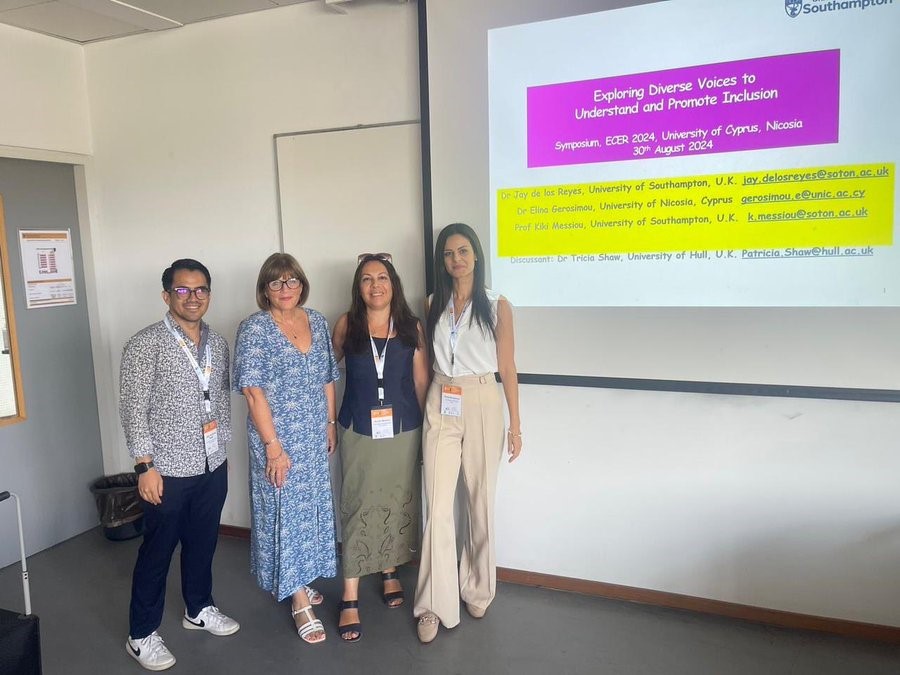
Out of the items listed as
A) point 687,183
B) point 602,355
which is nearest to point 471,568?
point 602,355

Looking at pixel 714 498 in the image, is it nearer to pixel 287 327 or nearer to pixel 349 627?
pixel 349 627

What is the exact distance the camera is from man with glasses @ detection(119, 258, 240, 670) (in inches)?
101

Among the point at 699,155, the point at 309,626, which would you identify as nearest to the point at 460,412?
the point at 309,626

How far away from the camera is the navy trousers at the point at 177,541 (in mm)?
2643

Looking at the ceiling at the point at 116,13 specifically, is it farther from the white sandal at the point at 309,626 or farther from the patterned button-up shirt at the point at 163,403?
the white sandal at the point at 309,626

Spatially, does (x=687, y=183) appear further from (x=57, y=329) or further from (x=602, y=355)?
(x=57, y=329)

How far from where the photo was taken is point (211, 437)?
2699mm

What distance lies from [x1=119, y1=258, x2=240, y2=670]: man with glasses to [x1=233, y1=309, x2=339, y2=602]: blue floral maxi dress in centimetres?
14

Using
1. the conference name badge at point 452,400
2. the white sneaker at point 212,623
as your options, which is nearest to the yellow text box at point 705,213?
the conference name badge at point 452,400

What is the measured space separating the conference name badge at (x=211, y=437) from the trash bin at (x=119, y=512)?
1383 mm

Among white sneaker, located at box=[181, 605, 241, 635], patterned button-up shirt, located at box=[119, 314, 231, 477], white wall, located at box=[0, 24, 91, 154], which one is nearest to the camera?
patterned button-up shirt, located at box=[119, 314, 231, 477]

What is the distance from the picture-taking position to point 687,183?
2643 millimetres

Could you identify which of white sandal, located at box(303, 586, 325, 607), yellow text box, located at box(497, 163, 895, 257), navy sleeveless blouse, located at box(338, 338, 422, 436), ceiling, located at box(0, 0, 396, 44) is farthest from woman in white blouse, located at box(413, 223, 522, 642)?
ceiling, located at box(0, 0, 396, 44)

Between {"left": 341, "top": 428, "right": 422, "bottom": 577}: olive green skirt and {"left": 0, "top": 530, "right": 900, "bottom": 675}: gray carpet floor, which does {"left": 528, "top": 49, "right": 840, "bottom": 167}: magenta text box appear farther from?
{"left": 0, "top": 530, "right": 900, "bottom": 675}: gray carpet floor
